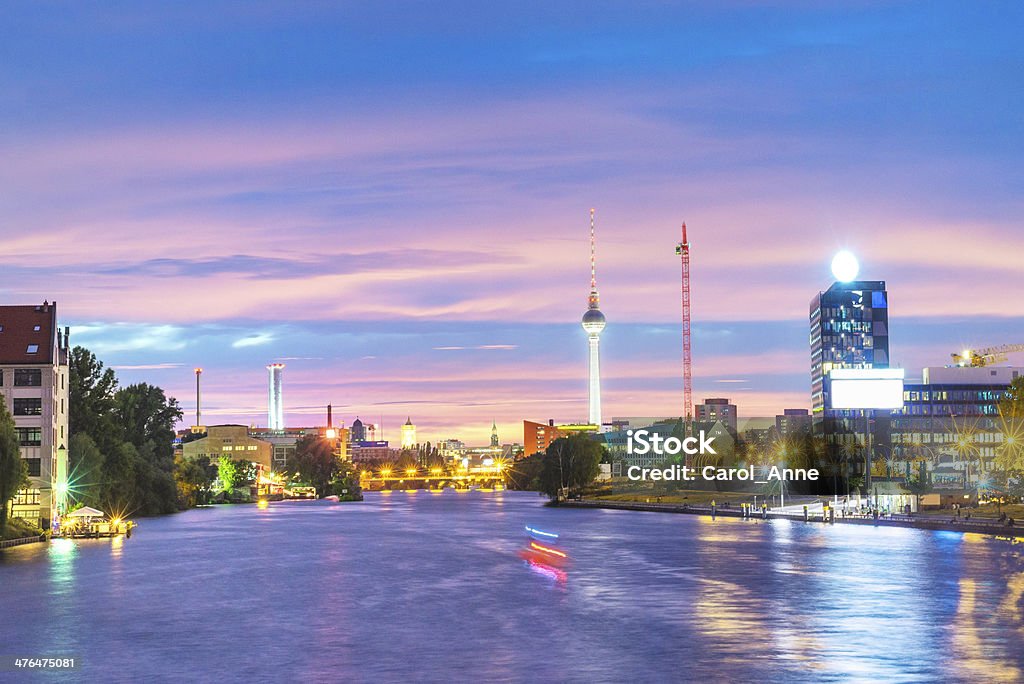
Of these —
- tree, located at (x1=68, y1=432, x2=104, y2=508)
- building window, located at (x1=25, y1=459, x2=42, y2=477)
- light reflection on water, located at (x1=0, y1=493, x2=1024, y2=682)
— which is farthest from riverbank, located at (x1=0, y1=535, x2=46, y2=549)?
tree, located at (x1=68, y1=432, x2=104, y2=508)

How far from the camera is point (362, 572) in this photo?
9925 cm

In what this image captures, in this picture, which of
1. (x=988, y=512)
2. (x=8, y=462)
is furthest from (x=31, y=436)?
(x=988, y=512)

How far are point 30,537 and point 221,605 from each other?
54971mm

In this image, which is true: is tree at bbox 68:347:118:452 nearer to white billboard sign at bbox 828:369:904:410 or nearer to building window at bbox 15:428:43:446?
building window at bbox 15:428:43:446

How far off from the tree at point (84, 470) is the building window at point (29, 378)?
42.9ft

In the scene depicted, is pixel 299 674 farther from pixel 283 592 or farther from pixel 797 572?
pixel 797 572

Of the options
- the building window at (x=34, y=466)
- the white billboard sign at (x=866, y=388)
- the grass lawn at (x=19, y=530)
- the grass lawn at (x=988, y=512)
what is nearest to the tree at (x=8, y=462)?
the grass lawn at (x=19, y=530)

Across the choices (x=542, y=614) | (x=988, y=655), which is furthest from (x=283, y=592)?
(x=988, y=655)

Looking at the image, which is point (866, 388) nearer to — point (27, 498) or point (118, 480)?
point (118, 480)

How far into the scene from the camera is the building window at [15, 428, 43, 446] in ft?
441

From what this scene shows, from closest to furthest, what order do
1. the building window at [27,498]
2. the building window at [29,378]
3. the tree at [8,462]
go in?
the tree at [8,462] → the building window at [27,498] → the building window at [29,378]

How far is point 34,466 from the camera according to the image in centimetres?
13412

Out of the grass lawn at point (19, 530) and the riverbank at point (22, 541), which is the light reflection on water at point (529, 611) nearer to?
the riverbank at point (22, 541)

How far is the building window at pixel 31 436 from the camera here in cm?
13450
